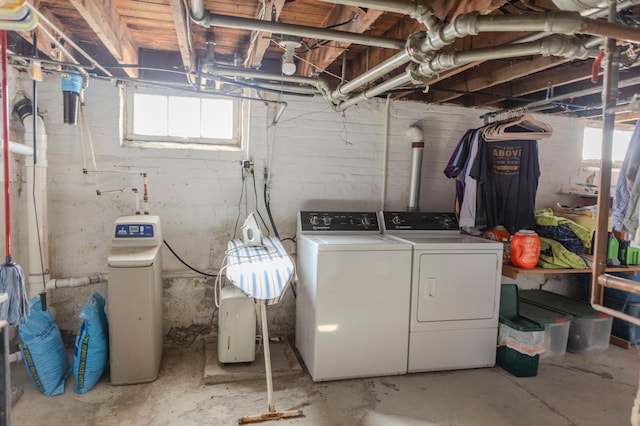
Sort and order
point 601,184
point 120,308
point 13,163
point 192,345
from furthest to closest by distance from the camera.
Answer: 1. point 192,345
2. point 13,163
3. point 120,308
4. point 601,184

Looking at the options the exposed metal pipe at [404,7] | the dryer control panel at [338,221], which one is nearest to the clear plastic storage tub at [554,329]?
the dryer control panel at [338,221]

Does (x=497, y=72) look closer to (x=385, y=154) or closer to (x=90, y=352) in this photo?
(x=385, y=154)

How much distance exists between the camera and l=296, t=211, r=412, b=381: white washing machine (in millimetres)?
2615

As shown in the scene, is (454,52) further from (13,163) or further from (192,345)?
(13,163)

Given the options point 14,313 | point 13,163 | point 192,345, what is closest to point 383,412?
point 192,345

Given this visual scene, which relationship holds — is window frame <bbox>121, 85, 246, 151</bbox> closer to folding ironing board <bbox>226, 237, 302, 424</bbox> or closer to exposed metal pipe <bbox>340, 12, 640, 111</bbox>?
folding ironing board <bbox>226, 237, 302, 424</bbox>

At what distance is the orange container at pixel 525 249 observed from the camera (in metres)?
3.07

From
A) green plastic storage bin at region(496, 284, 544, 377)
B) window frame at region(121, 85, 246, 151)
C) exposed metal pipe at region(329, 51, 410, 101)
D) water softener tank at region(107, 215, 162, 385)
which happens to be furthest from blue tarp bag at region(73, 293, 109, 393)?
green plastic storage bin at region(496, 284, 544, 377)

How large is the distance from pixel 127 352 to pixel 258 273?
1.07 meters

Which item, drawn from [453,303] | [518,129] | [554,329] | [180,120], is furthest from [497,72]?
[180,120]

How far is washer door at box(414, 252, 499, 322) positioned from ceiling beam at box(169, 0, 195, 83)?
6.63 feet

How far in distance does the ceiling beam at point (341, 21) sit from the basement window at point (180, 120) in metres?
0.89

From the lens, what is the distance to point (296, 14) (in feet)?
7.51

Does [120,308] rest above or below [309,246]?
below
